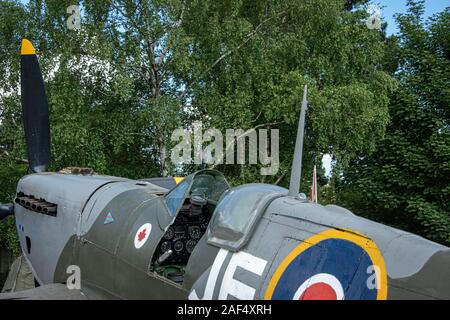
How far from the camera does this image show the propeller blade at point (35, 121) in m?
7.95

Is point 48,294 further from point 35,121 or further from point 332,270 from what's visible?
point 35,121

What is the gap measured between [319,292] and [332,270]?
0.17m

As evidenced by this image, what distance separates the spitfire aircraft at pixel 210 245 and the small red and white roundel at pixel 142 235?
13 millimetres

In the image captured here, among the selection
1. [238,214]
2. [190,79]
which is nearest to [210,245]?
[238,214]

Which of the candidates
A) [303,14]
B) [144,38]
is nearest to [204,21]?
[144,38]

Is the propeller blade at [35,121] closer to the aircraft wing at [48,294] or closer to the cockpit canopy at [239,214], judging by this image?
the aircraft wing at [48,294]

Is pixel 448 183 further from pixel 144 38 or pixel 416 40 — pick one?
pixel 144 38

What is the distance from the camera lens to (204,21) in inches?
569

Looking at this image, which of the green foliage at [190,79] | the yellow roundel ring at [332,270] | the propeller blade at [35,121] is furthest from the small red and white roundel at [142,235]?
the green foliage at [190,79]

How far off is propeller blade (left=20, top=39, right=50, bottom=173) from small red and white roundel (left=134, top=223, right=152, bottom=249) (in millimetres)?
3663

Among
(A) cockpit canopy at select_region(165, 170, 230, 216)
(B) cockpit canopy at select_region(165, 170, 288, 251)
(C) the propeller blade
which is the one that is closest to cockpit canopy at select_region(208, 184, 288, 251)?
(B) cockpit canopy at select_region(165, 170, 288, 251)

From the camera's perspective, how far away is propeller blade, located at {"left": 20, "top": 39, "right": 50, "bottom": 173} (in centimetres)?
795

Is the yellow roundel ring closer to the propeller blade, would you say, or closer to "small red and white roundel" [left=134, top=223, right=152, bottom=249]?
"small red and white roundel" [left=134, top=223, right=152, bottom=249]

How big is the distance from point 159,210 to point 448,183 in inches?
465
